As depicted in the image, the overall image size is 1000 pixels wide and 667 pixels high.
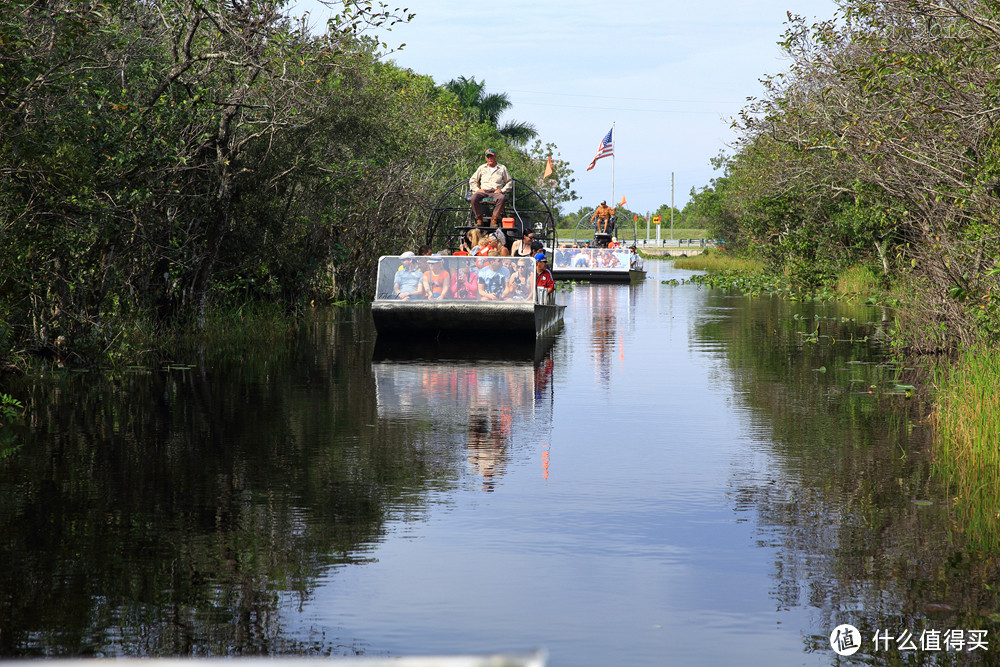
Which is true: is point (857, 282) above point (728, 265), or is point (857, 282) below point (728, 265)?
below

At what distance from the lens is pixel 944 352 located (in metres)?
17.5

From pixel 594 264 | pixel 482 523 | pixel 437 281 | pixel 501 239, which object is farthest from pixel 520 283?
pixel 594 264

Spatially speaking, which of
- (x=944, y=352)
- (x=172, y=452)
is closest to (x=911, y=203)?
(x=944, y=352)

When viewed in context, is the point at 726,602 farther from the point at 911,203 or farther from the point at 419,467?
the point at 911,203

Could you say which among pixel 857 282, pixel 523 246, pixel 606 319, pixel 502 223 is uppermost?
pixel 502 223

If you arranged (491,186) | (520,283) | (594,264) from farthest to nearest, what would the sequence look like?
(594,264)
(491,186)
(520,283)

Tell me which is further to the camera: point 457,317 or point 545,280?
point 545,280

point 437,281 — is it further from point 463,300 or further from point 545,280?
point 545,280

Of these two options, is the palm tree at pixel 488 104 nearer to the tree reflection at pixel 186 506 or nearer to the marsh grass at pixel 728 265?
the marsh grass at pixel 728 265

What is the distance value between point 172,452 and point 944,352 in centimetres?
1159

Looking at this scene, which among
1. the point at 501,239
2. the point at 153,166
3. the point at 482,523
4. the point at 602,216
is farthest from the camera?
the point at 602,216

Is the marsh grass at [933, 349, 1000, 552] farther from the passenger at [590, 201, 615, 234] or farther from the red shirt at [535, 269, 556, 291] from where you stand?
the passenger at [590, 201, 615, 234]

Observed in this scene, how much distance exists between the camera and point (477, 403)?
13727 millimetres

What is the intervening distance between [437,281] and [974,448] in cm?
1240
